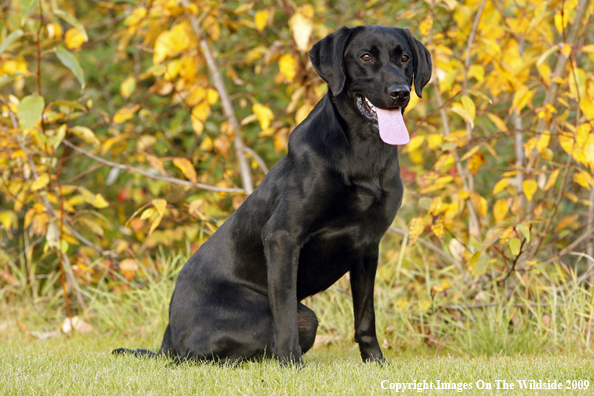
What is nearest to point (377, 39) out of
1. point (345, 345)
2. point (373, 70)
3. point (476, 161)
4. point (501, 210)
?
point (373, 70)

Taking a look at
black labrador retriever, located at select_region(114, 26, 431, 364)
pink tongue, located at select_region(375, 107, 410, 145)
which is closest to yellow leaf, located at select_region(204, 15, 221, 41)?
black labrador retriever, located at select_region(114, 26, 431, 364)

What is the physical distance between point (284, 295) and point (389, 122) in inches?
34.8

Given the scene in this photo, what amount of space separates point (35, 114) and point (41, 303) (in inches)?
91.6

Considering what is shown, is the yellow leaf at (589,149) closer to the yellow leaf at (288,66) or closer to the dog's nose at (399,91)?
the dog's nose at (399,91)

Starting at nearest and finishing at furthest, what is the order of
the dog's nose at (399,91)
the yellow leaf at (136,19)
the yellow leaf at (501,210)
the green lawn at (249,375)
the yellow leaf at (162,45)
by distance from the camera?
the green lawn at (249,375) < the dog's nose at (399,91) < the yellow leaf at (501,210) < the yellow leaf at (162,45) < the yellow leaf at (136,19)

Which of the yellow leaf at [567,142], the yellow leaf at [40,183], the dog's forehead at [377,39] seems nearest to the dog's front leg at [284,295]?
the dog's forehead at [377,39]

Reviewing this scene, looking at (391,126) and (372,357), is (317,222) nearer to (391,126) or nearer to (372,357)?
(391,126)

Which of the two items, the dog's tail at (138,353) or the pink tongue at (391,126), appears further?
the dog's tail at (138,353)

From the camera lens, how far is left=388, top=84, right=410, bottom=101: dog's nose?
254cm

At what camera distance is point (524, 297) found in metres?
3.98

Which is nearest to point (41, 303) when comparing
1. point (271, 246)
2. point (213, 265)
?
point (213, 265)

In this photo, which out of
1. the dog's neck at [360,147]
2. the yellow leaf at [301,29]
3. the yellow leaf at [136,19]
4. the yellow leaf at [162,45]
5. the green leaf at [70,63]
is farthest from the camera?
the yellow leaf at [136,19]

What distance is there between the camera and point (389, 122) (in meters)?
2.63

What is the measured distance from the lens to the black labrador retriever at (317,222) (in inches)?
103
